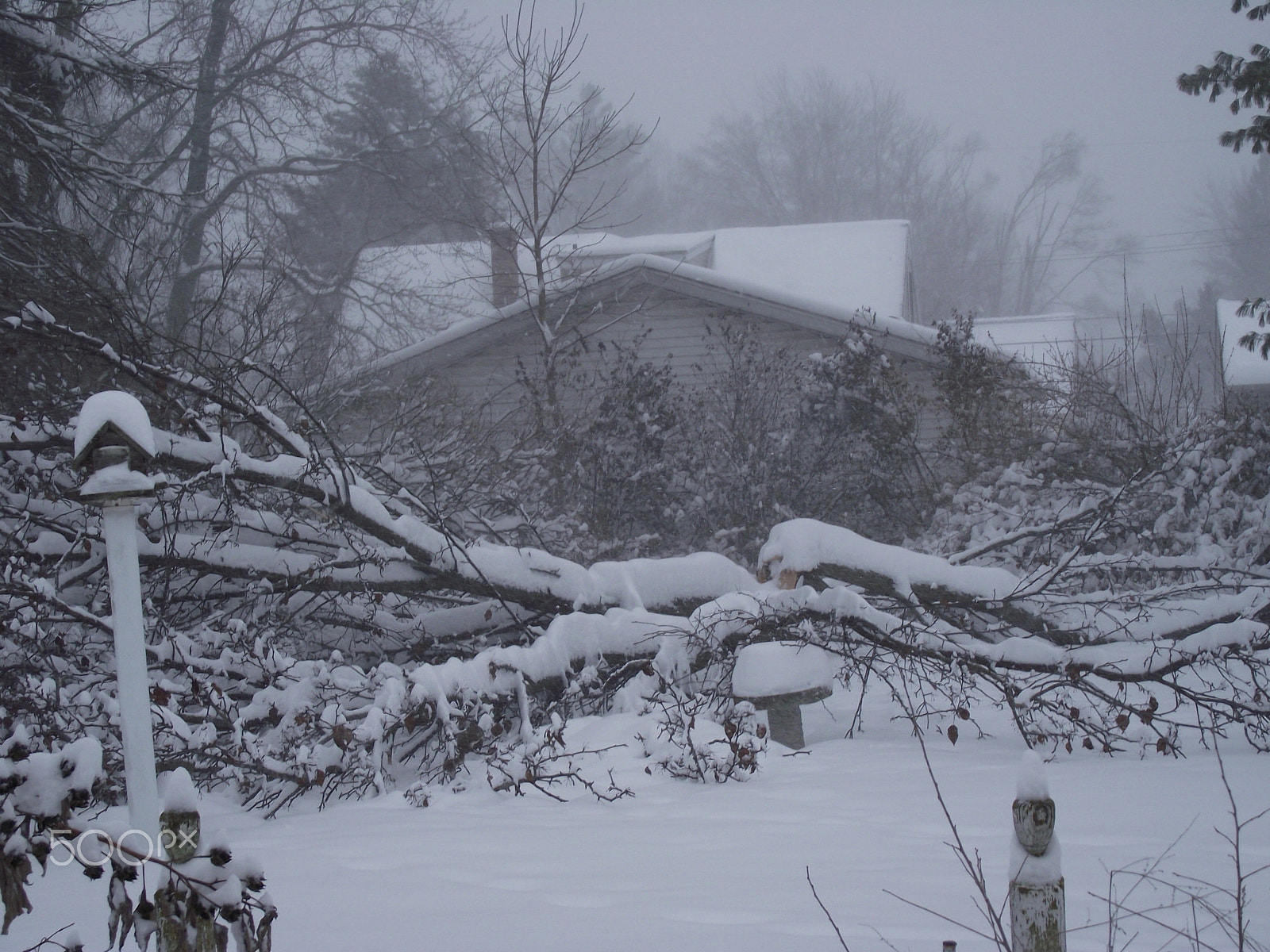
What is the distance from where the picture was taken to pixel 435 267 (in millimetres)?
22828

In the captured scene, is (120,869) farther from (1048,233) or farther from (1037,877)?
(1048,233)

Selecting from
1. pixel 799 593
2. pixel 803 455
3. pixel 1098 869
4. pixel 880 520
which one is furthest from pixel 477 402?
pixel 1098 869

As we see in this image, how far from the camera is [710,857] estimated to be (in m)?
2.79

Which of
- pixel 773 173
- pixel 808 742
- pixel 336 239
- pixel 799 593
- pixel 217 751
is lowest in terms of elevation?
pixel 808 742

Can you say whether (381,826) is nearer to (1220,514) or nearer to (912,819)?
(912,819)

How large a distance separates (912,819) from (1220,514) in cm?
694

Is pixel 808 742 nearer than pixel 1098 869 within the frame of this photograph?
No

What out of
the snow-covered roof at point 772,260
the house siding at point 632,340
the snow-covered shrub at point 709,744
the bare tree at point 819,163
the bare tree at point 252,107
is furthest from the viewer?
the bare tree at point 819,163

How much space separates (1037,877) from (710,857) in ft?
4.80

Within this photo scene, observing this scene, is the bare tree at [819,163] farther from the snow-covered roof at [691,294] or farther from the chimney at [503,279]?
the snow-covered roof at [691,294]

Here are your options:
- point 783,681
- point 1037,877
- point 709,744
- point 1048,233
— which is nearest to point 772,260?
point 783,681

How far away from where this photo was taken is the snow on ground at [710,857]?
2148 millimetres

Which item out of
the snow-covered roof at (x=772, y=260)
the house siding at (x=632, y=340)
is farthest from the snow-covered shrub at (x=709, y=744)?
the snow-covered roof at (x=772, y=260)

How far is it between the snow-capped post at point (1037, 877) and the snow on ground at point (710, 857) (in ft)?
1.85
